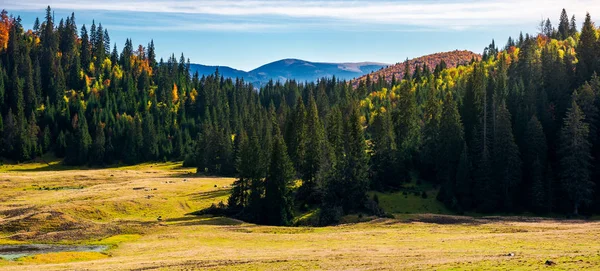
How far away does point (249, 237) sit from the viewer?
209ft

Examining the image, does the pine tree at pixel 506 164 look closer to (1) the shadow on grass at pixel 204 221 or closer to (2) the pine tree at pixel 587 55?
(2) the pine tree at pixel 587 55

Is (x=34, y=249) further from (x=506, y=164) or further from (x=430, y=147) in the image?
(x=430, y=147)

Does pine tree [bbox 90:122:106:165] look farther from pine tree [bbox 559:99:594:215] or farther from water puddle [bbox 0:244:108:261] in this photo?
pine tree [bbox 559:99:594:215]

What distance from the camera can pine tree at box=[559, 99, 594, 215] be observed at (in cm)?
8712

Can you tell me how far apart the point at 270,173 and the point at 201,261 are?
3899cm

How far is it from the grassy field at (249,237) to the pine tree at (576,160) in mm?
12425

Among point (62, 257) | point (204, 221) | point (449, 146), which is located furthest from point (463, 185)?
point (62, 257)

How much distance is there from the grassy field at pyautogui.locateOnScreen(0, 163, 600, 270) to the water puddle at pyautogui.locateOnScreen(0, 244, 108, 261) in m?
2.11

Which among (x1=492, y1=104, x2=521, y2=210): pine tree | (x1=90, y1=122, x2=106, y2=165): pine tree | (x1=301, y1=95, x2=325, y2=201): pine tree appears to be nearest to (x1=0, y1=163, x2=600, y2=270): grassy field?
(x1=492, y1=104, x2=521, y2=210): pine tree

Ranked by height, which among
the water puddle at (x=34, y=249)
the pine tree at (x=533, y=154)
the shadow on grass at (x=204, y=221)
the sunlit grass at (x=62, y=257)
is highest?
the pine tree at (x=533, y=154)

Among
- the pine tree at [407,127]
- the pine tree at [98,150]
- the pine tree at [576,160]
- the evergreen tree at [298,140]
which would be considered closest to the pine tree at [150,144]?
the pine tree at [98,150]

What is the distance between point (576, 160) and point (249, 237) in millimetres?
54432

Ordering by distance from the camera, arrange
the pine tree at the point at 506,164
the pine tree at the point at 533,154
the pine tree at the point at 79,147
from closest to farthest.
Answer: the pine tree at the point at 533,154, the pine tree at the point at 506,164, the pine tree at the point at 79,147

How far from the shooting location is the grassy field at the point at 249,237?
4294 centimetres
